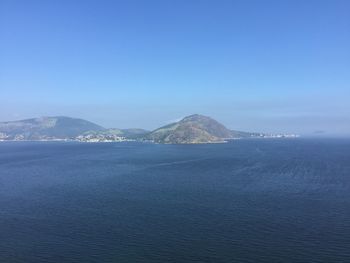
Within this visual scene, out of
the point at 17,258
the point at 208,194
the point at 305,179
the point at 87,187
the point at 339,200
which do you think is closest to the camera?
the point at 17,258

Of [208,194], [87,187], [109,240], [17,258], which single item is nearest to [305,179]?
[208,194]

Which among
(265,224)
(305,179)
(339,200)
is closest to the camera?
(265,224)

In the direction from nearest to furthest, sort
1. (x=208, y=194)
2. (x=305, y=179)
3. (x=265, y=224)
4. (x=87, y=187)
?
(x=265, y=224) < (x=208, y=194) < (x=87, y=187) < (x=305, y=179)

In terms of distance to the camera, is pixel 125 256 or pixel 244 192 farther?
pixel 244 192

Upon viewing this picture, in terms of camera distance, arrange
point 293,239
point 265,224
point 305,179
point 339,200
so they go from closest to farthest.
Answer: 1. point 293,239
2. point 265,224
3. point 339,200
4. point 305,179

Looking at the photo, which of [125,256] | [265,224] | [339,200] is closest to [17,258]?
[125,256]

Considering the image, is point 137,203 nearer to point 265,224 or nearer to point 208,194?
point 208,194

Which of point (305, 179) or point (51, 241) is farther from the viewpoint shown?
point (305, 179)

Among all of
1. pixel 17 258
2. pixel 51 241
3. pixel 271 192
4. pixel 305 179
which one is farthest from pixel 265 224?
pixel 305 179

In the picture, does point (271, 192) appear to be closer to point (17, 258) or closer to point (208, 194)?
point (208, 194)
